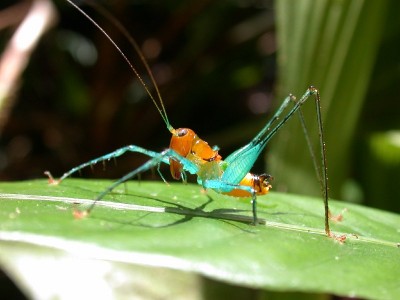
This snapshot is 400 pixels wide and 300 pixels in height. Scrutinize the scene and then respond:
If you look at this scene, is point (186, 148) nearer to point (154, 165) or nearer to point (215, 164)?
point (215, 164)

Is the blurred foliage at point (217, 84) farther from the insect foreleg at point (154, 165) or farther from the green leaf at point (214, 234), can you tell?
the insect foreleg at point (154, 165)

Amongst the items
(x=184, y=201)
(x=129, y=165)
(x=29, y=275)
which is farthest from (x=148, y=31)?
(x=184, y=201)

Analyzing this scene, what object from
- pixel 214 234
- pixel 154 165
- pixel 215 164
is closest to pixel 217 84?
pixel 215 164

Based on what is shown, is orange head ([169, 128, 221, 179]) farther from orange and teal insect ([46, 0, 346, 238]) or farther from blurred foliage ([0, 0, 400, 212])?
blurred foliage ([0, 0, 400, 212])

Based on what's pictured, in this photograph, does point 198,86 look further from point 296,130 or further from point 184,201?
point 184,201

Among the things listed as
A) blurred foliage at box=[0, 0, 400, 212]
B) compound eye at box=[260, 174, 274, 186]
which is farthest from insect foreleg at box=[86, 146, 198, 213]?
blurred foliage at box=[0, 0, 400, 212]

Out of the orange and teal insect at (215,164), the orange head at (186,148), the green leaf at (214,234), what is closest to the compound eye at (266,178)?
the orange and teal insect at (215,164)
